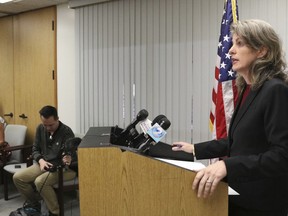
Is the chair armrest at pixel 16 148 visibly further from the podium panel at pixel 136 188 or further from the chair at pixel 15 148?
the podium panel at pixel 136 188

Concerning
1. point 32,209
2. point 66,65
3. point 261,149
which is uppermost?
point 66,65

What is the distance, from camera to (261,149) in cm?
103

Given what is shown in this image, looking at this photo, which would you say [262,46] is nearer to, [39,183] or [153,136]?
[153,136]

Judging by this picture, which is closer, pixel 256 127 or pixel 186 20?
pixel 256 127

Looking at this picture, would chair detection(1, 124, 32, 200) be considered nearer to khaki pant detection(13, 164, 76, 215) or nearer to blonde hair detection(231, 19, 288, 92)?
khaki pant detection(13, 164, 76, 215)

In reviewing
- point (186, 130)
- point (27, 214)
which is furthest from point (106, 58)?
point (27, 214)

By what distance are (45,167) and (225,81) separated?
1915 mm

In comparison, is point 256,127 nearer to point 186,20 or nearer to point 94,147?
point 94,147

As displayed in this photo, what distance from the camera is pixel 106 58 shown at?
391 cm

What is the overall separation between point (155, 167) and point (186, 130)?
2.40m

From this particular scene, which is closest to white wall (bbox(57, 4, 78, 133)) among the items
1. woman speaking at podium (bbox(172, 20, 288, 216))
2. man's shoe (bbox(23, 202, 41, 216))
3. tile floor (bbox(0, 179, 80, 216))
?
tile floor (bbox(0, 179, 80, 216))

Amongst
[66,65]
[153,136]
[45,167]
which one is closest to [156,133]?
[153,136]

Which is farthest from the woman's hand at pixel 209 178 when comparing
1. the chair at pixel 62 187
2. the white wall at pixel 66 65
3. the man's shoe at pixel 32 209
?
the white wall at pixel 66 65

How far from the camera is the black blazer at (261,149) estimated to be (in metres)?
0.95
